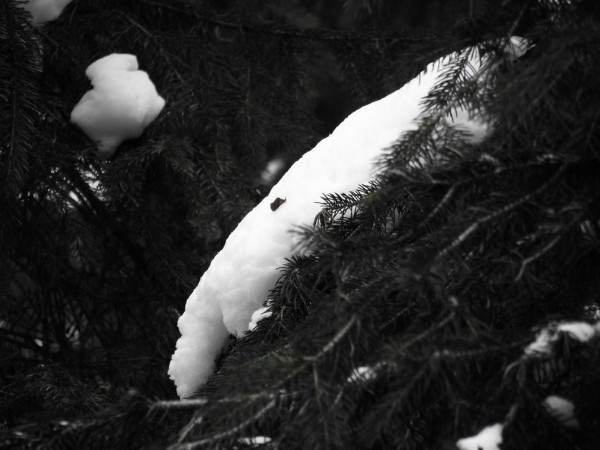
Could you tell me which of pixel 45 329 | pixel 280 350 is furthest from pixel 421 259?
pixel 45 329

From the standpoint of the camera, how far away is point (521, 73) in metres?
0.95

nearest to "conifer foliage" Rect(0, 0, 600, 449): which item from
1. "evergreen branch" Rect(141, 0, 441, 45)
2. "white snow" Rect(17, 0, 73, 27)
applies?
"evergreen branch" Rect(141, 0, 441, 45)

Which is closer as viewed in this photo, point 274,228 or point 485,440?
point 485,440

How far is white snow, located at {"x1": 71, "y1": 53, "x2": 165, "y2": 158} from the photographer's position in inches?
89.4

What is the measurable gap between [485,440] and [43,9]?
2292 mm

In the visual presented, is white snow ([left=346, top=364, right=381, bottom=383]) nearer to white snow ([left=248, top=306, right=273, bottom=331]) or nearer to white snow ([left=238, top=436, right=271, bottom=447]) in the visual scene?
white snow ([left=238, top=436, right=271, bottom=447])

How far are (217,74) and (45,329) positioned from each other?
139 cm

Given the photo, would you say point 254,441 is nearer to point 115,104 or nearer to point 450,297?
point 450,297

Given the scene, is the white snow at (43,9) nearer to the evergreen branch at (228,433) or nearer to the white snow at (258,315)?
the white snow at (258,315)

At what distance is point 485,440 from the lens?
2.77 ft

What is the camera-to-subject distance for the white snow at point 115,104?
2.27m

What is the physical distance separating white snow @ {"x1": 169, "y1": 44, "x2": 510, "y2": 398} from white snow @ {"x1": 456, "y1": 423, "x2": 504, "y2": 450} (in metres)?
0.59

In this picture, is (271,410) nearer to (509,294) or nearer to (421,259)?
(421,259)

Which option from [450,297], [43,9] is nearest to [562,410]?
[450,297]
